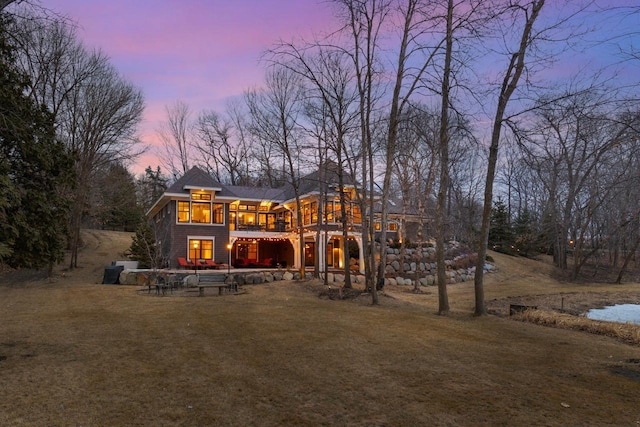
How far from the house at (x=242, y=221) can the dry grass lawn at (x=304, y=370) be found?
14681mm

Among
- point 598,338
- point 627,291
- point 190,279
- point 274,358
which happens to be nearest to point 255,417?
point 274,358

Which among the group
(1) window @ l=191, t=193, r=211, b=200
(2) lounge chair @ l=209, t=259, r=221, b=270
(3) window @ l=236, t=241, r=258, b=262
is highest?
(1) window @ l=191, t=193, r=211, b=200

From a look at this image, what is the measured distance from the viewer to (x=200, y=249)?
27.9 m

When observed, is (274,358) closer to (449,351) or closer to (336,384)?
(336,384)

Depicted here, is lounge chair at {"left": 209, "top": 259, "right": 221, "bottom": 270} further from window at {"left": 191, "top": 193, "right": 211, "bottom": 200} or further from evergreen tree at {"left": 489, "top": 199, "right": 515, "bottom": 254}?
evergreen tree at {"left": 489, "top": 199, "right": 515, "bottom": 254}

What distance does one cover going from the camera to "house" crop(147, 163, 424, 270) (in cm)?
2728

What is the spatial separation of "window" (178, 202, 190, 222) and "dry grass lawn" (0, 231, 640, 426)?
14.9 m

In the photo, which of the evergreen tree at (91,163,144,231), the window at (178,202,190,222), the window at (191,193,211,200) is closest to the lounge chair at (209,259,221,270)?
the window at (178,202,190,222)

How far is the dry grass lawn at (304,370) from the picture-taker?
471 cm

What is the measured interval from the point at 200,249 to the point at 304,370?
22.8 meters

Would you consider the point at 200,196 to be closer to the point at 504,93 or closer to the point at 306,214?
the point at 306,214

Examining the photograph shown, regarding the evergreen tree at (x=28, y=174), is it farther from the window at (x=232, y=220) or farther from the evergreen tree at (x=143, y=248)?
the window at (x=232, y=220)

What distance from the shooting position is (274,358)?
23.5ft

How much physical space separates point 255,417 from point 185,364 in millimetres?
2585
